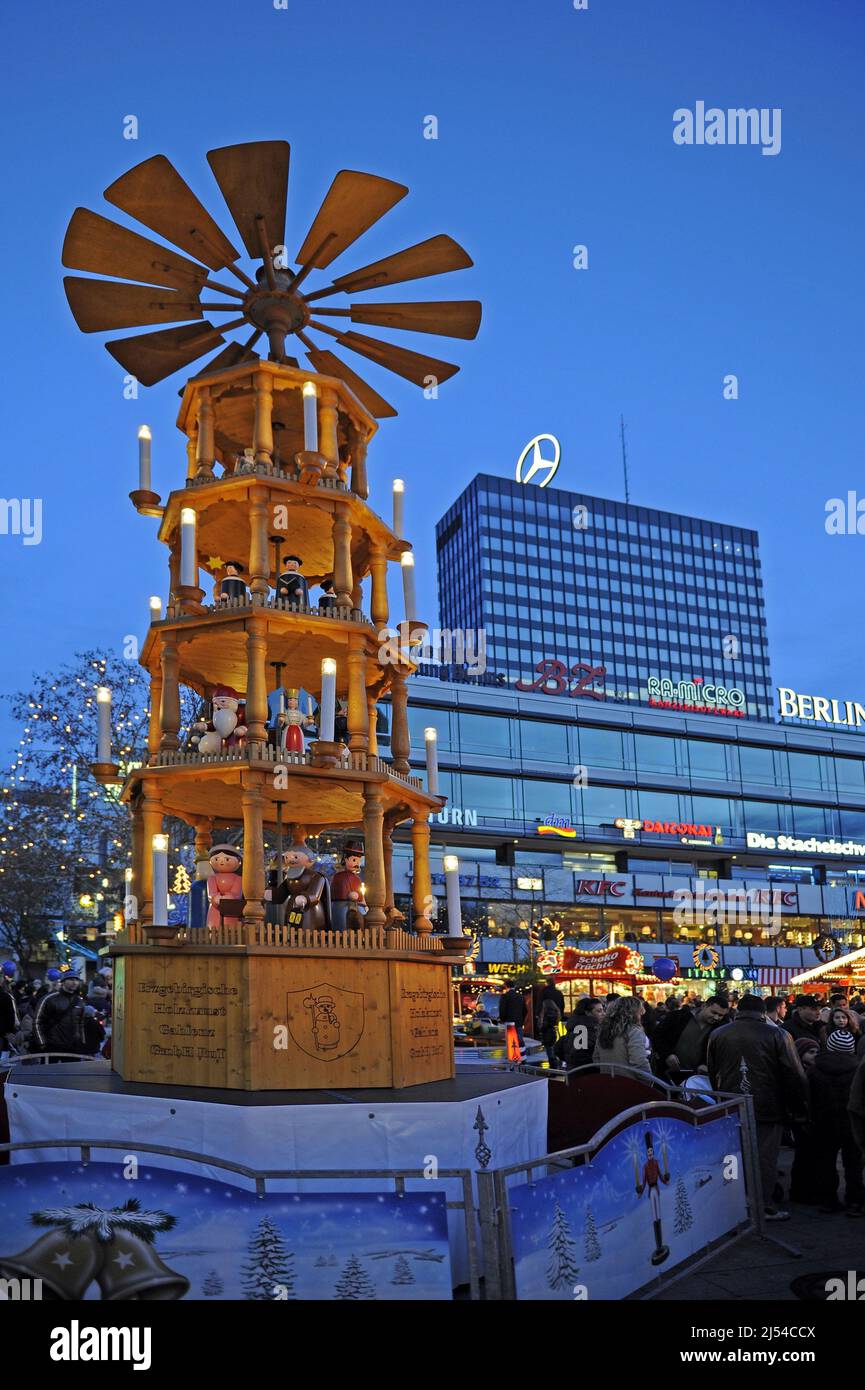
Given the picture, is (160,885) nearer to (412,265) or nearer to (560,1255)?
(560,1255)

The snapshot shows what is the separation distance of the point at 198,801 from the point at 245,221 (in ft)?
16.7

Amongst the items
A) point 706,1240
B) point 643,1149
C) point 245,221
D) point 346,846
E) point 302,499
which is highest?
point 245,221

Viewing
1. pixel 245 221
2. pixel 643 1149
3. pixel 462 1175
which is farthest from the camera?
pixel 245 221

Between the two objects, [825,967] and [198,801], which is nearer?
[198,801]

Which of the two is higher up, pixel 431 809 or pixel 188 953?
pixel 431 809

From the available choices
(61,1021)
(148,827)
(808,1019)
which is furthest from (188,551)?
(808,1019)

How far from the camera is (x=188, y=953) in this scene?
8.21 m

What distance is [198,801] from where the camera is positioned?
33.7 feet

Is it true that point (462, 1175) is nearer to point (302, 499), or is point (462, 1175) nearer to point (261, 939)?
point (261, 939)

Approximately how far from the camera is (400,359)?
10469 mm

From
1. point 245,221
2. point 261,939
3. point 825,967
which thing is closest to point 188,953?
point 261,939
